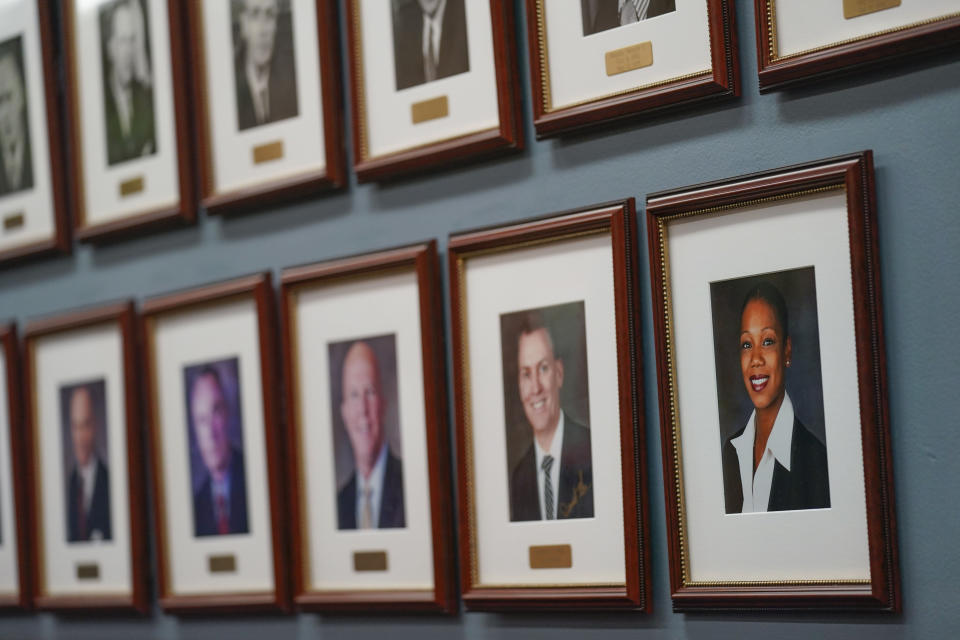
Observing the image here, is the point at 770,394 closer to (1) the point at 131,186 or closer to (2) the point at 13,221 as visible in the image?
(1) the point at 131,186

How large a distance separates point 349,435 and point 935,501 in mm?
1311

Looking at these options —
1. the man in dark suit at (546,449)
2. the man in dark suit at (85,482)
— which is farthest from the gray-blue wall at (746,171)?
the man in dark suit at (85,482)

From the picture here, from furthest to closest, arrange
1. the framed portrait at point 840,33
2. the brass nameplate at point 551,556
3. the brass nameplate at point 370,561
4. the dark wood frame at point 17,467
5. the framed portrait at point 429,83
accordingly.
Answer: the dark wood frame at point 17,467, the brass nameplate at point 370,561, the framed portrait at point 429,83, the brass nameplate at point 551,556, the framed portrait at point 840,33

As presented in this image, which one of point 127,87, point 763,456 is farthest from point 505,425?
point 127,87

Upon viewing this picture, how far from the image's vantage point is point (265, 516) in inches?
119

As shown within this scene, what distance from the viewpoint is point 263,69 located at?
3.07 metres

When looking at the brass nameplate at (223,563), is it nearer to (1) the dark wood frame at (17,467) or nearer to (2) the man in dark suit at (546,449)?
(1) the dark wood frame at (17,467)

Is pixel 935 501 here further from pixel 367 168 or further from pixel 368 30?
pixel 368 30

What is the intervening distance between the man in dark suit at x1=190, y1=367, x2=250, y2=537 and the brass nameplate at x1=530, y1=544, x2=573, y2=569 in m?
0.84

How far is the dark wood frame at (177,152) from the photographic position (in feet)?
10.5

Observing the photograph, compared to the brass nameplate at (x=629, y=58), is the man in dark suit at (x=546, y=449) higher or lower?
lower

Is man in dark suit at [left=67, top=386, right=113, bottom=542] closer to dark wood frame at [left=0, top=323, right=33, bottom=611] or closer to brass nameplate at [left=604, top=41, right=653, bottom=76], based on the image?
dark wood frame at [left=0, top=323, right=33, bottom=611]

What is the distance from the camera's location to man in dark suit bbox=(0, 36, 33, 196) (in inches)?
142

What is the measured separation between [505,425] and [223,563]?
0.91 m
